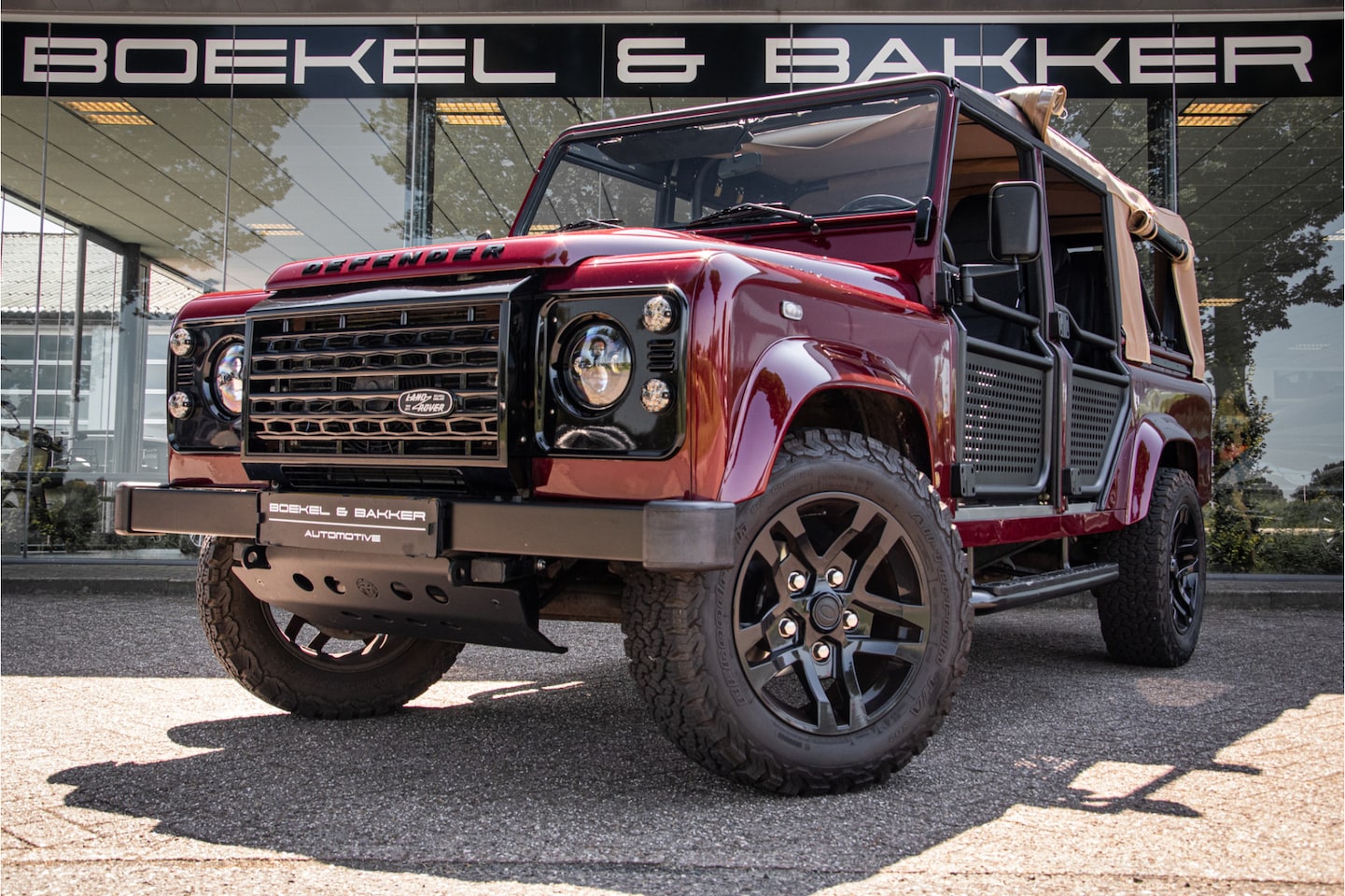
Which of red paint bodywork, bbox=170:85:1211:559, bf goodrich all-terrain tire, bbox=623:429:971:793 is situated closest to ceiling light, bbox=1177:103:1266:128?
red paint bodywork, bbox=170:85:1211:559

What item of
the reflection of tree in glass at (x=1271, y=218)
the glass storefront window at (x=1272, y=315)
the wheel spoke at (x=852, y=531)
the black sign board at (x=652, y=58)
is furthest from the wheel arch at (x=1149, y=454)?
the black sign board at (x=652, y=58)

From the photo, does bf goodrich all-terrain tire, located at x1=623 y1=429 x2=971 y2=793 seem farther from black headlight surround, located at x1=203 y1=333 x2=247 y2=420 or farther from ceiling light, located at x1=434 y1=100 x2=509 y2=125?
ceiling light, located at x1=434 y1=100 x2=509 y2=125

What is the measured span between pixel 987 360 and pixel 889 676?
1.44 m

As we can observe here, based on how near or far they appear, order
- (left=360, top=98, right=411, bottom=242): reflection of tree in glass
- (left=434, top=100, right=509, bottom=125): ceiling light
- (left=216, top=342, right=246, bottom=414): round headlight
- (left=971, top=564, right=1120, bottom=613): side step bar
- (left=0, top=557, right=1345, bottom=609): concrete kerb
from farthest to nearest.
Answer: (left=360, top=98, right=411, bottom=242): reflection of tree in glass, (left=434, top=100, right=509, bottom=125): ceiling light, (left=0, top=557, right=1345, bottom=609): concrete kerb, (left=971, top=564, right=1120, bottom=613): side step bar, (left=216, top=342, right=246, bottom=414): round headlight

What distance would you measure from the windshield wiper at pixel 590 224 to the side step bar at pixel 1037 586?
1849mm

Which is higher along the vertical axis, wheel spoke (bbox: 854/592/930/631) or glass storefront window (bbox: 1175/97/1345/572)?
glass storefront window (bbox: 1175/97/1345/572)

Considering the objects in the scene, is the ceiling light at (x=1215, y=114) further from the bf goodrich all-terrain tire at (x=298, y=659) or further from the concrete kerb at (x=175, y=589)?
the bf goodrich all-terrain tire at (x=298, y=659)

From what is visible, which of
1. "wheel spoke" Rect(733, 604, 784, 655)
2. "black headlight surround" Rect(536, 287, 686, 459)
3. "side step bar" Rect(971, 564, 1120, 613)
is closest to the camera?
"black headlight surround" Rect(536, 287, 686, 459)

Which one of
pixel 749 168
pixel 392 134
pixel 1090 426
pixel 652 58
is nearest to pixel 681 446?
pixel 749 168

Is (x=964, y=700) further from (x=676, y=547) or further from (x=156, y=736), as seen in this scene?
(x=156, y=736)

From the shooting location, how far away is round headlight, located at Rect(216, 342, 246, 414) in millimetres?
3590

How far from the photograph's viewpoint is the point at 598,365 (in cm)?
286

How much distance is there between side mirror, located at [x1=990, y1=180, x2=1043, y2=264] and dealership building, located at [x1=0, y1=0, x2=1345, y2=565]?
692cm

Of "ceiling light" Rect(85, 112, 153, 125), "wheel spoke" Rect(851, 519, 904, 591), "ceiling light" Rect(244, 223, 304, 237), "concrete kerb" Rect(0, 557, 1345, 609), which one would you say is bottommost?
"concrete kerb" Rect(0, 557, 1345, 609)
